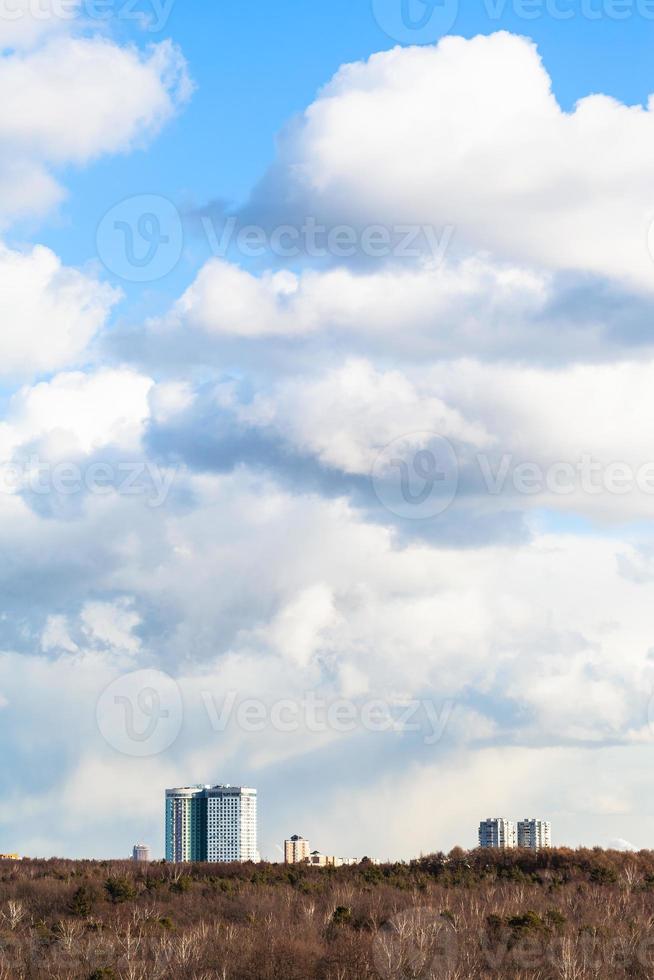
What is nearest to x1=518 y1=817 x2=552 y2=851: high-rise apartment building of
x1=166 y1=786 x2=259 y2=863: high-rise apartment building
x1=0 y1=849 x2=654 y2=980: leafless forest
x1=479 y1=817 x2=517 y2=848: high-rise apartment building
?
x1=479 y1=817 x2=517 y2=848: high-rise apartment building

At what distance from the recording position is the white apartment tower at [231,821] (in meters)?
173

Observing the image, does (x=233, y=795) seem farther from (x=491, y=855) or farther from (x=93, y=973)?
(x=93, y=973)

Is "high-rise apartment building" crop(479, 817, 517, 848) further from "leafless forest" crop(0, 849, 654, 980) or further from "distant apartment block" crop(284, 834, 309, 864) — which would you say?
"leafless forest" crop(0, 849, 654, 980)

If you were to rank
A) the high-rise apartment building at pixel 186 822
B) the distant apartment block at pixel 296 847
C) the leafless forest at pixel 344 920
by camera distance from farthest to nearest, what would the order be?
the high-rise apartment building at pixel 186 822 → the distant apartment block at pixel 296 847 → the leafless forest at pixel 344 920

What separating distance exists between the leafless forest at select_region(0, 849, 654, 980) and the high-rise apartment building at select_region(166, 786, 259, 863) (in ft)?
356

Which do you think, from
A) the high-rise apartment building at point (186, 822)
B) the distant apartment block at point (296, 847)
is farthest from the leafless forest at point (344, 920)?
the high-rise apartment building at point (186, 822)

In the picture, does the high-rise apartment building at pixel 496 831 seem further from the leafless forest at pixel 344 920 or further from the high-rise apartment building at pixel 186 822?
the leafless forest at pixel 344 920

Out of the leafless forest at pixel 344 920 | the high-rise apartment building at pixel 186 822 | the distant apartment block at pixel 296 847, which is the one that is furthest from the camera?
the high-rise apartment building at pixel 186 822

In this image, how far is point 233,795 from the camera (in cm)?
18400

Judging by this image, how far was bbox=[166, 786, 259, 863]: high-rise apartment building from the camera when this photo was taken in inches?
6811

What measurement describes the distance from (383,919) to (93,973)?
44.7ft

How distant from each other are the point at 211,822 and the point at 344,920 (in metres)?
141

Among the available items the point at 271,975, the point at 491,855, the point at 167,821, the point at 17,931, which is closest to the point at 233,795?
the point at 167,821

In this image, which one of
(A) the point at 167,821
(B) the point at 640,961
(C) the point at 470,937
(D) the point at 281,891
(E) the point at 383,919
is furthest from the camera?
(A) the point at 167,821
